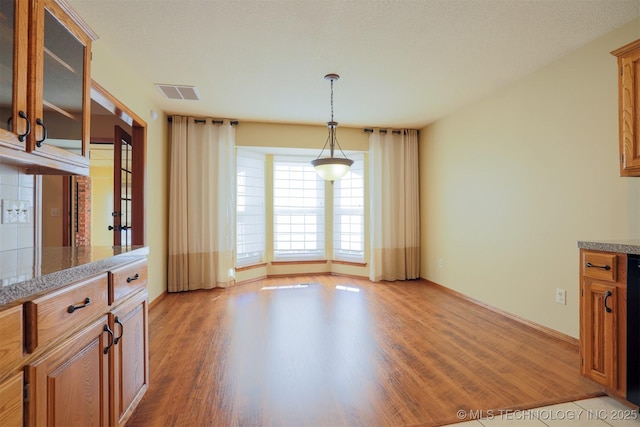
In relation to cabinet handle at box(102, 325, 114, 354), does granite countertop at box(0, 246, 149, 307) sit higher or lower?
higher

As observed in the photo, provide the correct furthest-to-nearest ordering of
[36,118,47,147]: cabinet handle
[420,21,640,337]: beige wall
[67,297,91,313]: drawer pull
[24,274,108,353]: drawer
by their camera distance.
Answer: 1. [420,21,640,337]: beige wall
2. [36,118,47,147]: cabinet handle
3. [67,297,91,313]: drawer pull
4. [24,274,108,353]: drawer

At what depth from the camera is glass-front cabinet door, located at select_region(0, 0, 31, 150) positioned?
1.22 m

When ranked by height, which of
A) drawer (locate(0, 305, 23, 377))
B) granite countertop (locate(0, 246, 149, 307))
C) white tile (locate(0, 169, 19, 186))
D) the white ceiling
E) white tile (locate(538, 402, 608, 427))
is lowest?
white tile (locate(538, 402, 608, 427))

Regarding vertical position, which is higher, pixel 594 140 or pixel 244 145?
pixel 244 145

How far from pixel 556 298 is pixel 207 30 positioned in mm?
3762

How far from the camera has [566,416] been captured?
1.70m

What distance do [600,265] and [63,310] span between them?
272cm

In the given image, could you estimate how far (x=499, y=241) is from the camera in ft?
11.3

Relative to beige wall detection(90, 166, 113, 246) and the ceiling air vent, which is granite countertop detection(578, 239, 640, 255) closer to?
the ceiling air vent

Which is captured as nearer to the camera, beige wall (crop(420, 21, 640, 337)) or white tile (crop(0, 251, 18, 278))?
white tile (crop(0, 251, 18, 278))

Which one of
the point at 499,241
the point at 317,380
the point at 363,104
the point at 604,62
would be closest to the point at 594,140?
the point at 604,62

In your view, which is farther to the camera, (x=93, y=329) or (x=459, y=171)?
(x=459, y=171)

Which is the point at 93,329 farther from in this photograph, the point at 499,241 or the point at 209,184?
the point at 499,241

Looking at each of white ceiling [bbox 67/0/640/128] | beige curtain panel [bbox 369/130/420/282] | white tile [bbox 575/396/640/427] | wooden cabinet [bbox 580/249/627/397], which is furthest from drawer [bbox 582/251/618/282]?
beige curtain panel [bbox 369/130/420/282]
